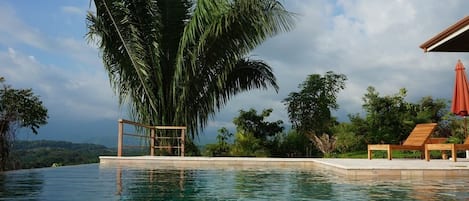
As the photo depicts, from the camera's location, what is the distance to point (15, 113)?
33.9 feet

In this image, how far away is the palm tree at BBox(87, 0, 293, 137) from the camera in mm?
11555

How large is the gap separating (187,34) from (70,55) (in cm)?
1337

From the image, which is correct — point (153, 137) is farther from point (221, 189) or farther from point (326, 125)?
point (221, 189)

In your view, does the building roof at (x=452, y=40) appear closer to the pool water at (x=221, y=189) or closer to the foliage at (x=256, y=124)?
the pool water at (x=221, y=189)

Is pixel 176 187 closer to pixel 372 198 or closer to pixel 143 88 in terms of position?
pixel 372 198

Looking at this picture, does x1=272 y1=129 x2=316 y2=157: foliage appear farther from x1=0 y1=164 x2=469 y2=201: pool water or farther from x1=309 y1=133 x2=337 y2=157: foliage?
x1=0 y1=164 x2=469 y2=201: pool water

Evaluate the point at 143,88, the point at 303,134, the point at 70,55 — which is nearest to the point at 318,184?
the point at 143,88

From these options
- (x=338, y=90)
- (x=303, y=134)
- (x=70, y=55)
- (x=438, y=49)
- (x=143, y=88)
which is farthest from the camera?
(x=70, y=55)

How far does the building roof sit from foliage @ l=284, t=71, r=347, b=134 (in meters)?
8.18

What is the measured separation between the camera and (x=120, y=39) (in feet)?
39.6

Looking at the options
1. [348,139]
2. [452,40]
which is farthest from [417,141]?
[452,40]

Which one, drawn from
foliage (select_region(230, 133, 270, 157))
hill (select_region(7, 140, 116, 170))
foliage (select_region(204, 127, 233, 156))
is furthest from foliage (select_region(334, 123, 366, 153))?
hill (select_region(7, 140, 116, 170))

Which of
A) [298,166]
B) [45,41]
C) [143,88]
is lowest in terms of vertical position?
[298,166]

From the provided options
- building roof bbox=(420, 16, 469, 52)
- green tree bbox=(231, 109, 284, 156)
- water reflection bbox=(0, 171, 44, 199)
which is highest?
building roof bbox=(420, 16, 469, 52)
